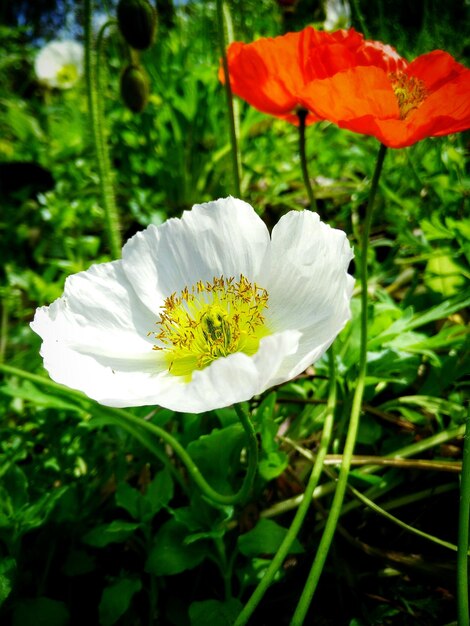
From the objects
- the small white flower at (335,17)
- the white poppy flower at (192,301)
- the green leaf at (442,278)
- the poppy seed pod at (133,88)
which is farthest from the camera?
Result: the small white flower at (335,17)

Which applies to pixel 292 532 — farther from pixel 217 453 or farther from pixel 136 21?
pixel 136 21

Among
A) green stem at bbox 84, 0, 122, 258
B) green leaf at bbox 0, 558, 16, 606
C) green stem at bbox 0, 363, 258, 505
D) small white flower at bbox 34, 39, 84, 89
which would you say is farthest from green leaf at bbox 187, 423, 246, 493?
small white flower at bbox 34, 39, 84, 89

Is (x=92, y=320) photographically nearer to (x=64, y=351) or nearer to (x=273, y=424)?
(x=64, y=351)

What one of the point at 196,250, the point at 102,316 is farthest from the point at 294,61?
the point at 102,316

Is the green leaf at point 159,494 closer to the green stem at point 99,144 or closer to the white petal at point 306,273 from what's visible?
the white petal at point 306,273

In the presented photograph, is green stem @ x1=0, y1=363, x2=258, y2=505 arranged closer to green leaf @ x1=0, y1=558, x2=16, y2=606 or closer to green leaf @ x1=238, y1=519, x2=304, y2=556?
green leaf @ x1=238, y1=519, x2=304, y2=556

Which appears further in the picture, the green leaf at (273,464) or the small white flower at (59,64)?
the small white flower at (59,64)

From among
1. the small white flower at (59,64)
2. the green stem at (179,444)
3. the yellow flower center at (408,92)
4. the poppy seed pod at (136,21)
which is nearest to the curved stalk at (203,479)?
the green stem at (179,444)
